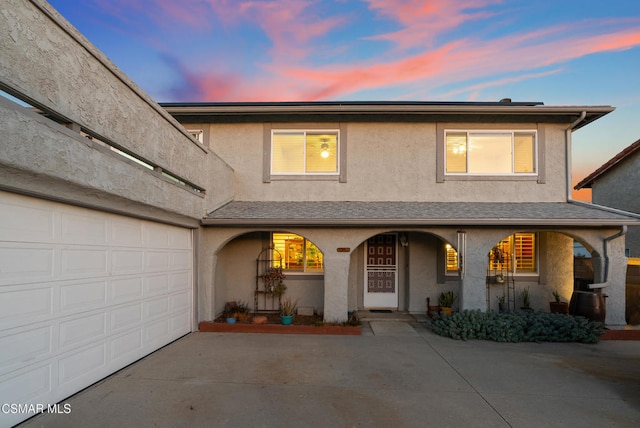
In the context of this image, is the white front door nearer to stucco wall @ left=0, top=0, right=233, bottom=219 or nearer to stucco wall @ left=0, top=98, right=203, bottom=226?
stucco wall @ left=0, top=0, right=233, bottom=219

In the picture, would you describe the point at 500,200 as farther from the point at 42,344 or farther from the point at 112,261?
the point at 42,344

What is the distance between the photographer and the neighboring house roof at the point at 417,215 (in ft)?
24.2

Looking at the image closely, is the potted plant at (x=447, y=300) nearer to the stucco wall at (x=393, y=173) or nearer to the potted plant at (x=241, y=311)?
the stucco wall at (x=393, y=173)

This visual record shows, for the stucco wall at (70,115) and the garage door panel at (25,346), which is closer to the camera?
the stucco wall at (70,115)

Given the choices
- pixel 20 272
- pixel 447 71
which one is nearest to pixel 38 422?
pixel 20 272

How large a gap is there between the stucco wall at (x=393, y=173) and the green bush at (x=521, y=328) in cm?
314

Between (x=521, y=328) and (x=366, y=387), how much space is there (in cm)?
457

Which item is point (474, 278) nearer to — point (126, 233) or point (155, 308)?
point (155, 308)

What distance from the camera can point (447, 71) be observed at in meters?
11.2

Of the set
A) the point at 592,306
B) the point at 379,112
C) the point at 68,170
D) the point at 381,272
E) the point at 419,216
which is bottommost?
the point at 592,306

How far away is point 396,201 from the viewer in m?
8.77

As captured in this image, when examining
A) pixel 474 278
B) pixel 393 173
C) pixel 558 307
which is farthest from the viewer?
pixel 393 173

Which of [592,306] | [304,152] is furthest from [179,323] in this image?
[592,306]

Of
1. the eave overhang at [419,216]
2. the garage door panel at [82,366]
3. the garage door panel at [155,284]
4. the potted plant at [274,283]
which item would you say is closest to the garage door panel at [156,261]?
the garage door panel at [155,284]
